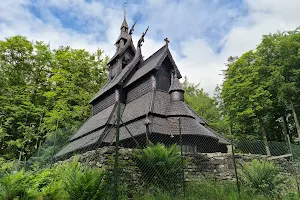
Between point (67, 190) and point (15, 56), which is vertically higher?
point (15, 56)

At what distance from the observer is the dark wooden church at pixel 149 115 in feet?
40.4

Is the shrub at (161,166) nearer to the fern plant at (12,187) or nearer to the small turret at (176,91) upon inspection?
the fern plant at (12,187)

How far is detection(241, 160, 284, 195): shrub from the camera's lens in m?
7.99

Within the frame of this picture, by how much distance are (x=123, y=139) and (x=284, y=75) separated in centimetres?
1932

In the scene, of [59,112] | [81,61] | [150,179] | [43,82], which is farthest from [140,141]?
[43,82]

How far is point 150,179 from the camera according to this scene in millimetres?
8508

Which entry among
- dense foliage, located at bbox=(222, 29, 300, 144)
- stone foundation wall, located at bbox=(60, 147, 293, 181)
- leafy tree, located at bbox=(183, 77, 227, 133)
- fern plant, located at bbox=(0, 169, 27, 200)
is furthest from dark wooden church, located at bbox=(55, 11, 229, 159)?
leafy tree, located at bbox=(183, 77, 227, 133)

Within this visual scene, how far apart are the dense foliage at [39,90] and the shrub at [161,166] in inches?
601

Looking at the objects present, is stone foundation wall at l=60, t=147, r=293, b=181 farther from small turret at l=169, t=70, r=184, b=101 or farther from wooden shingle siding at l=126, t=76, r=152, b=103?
wooden shingle siding at l=126, t=76, r=152, b=103

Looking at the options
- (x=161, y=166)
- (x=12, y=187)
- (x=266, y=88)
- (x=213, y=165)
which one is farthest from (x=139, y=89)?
(x=266, y=88)

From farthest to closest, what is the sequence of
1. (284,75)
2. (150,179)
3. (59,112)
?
1. (284,75)
2. (59,112)
3. (150,179)

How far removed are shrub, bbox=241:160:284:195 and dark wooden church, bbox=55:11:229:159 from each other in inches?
151

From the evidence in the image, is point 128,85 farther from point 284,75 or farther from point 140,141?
point 284,75

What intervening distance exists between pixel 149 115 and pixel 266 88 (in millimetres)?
16913
